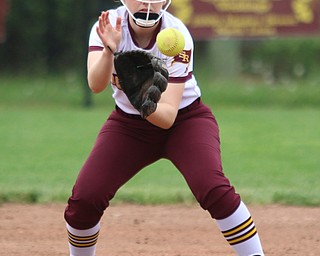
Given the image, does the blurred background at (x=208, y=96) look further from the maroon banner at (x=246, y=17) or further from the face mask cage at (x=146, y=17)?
the face mask cage at (x=146, y=17)

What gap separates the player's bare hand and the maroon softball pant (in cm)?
49

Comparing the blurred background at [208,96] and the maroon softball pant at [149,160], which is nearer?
the maroon softball pant at [149,160]

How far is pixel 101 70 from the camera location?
3.96m

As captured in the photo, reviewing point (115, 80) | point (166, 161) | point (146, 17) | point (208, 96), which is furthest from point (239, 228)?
point (208, 96)

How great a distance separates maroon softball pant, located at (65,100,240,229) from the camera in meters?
3.98

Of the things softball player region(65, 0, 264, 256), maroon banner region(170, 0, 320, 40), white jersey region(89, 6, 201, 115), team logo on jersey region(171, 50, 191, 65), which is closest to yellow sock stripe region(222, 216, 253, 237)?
softball player region(65, 0, 264, 256)

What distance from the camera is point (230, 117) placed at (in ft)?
41.1

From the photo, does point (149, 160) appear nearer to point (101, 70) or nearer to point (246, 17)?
point (101, 70)

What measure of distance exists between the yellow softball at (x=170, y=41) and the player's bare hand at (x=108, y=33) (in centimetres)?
21

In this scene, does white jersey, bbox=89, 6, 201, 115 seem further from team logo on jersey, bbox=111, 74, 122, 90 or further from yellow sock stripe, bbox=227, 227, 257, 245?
yellow sock stripe, bbox=227, 227, 257, 245

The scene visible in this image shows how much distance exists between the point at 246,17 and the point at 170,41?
9550 mm

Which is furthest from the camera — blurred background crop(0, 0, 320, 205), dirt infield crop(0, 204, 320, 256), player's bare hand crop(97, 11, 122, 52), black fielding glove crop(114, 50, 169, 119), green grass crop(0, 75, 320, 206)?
blurred background crop(0, 0, 320, 205)

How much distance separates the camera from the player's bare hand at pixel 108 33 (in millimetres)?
3916

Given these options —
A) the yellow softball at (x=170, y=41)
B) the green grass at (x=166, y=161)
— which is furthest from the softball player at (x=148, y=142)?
the green grass at (x=166, y=161)
